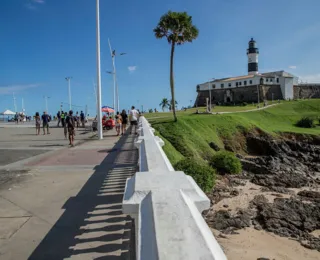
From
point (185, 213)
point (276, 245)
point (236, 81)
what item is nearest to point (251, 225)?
point (276, 245)

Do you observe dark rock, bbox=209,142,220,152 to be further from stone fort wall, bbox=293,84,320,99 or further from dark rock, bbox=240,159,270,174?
stone fort wall, bbox=293,84,320,99

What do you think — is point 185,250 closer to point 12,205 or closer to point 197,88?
point 12,205

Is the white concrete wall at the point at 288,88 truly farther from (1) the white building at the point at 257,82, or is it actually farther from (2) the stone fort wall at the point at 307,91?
(2) the stone fort wall at the point at 307,91

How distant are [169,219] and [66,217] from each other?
3.30 metres

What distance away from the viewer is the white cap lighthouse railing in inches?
57.4

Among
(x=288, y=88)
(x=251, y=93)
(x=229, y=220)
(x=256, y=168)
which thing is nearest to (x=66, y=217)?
(x=229, y=220)

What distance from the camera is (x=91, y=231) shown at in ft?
13.1

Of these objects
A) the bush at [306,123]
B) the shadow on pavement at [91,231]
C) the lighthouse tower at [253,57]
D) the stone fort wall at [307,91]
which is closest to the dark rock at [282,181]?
the shadow on pavement at [91,231]

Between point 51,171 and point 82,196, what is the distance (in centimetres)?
292

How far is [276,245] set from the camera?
7.91 meters

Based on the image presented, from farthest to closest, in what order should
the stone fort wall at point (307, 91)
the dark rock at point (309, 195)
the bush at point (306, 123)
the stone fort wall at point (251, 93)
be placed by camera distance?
the stone fort wall at point (307, 91) < the stone fort wall at point (251, 93) < the bush at point (306, 123) < the dark rock at point (309, 195)

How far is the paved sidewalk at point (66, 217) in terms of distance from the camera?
138 inches

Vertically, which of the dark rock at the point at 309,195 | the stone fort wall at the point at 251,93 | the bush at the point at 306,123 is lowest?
the dark rock at the point at 309,195

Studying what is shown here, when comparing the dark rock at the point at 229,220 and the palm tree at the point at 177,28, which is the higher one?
the palm tree at the point at 177,28
